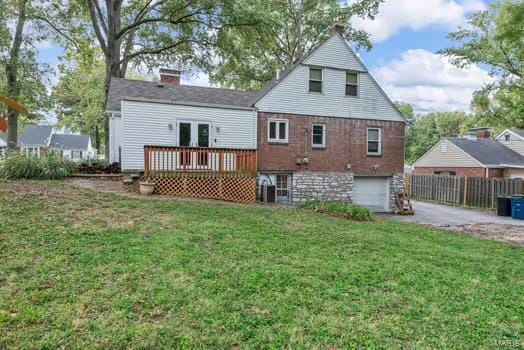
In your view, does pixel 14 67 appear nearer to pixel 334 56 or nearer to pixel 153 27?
pixel 153 27

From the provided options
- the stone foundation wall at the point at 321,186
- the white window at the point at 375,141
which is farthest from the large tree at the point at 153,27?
the stone foundation wall at the point at 321,186

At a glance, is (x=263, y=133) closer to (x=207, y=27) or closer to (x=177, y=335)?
(x=207, y=27)

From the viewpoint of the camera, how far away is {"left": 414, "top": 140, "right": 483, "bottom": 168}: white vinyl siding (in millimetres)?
22453

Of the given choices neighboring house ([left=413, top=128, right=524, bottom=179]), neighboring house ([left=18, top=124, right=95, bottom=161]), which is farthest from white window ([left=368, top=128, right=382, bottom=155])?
neighboring house ([left=18, top=124, right=95, bottom=161])

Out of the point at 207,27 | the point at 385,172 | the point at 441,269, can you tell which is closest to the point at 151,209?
the point at 441,269

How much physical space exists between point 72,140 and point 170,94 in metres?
33.4

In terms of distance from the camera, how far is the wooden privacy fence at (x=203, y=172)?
10906mm

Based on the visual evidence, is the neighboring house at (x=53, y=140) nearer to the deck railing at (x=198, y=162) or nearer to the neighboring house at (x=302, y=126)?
the neighboring house at (x=302, y=126)

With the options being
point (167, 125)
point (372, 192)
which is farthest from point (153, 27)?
point (372, 192)

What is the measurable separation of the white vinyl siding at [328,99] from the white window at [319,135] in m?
0.57

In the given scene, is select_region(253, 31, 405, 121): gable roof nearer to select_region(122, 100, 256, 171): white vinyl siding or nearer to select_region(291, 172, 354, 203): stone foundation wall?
select_region(122, 100, 256, 171): white vinyl siding

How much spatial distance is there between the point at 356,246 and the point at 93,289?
4.51m

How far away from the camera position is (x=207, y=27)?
19438 millimetres

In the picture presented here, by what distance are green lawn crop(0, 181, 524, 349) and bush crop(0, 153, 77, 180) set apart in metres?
4.28
